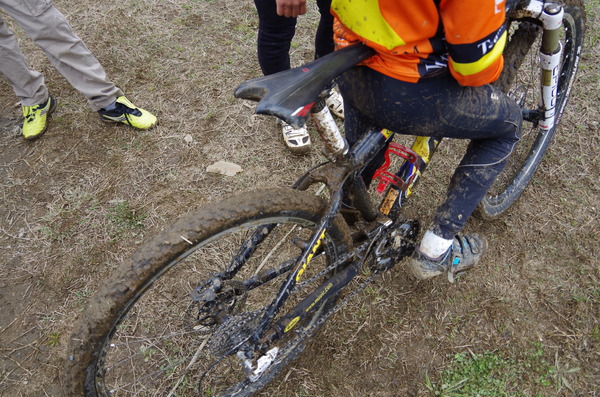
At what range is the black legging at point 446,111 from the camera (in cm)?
150

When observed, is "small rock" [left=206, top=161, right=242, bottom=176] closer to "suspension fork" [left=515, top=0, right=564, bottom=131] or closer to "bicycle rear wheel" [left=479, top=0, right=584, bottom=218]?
"bicycle rear wheel" [left=479, top=0, right=584, bottom=218]

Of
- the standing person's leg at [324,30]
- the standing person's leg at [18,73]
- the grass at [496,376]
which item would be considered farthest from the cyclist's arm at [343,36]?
the standing person's leg at [18,73]

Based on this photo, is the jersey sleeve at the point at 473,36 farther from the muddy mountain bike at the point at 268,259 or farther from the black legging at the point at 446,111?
the muddy mountain bike at the point at 268,259

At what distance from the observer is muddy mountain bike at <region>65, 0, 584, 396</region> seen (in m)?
1.33

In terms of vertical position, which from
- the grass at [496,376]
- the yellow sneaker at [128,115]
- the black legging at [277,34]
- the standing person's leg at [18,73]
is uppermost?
the black legging at [277,34]

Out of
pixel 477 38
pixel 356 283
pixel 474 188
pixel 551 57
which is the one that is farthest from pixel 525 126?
pixel 477 38

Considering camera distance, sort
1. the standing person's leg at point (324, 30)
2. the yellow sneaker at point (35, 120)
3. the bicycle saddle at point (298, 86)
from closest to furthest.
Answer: the bicycle saddle at point (298, 86) < the standing person's leg at point (324, 30) < the yellow sneaker at point (35, 120)

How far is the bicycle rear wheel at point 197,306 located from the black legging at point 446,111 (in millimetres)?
450

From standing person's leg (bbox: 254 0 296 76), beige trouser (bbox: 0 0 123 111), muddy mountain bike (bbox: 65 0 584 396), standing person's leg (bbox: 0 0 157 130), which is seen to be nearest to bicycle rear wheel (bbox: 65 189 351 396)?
muddy mountain bike (bbox: 65 0 584 396)

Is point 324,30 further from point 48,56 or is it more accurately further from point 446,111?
point 48,56

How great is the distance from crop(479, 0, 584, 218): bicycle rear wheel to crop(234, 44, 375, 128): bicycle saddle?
0.90 metres

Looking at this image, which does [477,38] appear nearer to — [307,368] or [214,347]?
[214,347]

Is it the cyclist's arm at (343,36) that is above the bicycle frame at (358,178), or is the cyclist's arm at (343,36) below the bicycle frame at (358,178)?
above

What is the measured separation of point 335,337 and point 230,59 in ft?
8.48
